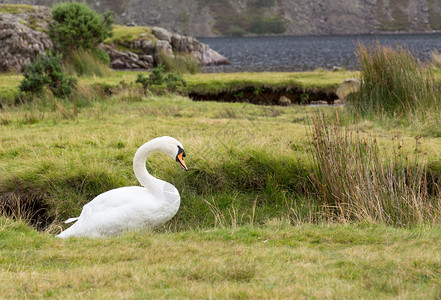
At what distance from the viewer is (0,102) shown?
623 inches

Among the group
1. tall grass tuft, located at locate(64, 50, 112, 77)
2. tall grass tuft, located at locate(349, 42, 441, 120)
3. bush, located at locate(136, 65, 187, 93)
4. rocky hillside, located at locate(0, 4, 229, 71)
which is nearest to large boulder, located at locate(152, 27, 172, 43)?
rocky hillside, located at locate(0, 4, 229, 71)

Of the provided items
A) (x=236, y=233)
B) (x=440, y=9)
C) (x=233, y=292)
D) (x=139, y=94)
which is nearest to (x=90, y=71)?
(x=139, y=94)

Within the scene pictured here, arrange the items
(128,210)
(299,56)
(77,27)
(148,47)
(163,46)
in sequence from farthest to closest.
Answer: (299,56) < (148,47) < (163,46) < (77,27) < (128,210)

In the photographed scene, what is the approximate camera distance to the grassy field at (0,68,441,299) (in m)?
4.03

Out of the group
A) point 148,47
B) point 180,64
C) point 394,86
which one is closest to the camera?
point 394,86

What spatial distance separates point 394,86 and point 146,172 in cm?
737

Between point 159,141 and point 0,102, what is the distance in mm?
10886

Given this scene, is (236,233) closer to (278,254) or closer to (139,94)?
(278,254)

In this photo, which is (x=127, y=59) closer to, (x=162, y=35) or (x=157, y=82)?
(x=162, y=35)

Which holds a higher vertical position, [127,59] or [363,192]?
[363,192]

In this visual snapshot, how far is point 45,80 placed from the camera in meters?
15.7

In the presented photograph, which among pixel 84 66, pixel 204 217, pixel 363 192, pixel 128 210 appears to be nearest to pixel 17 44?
pixel 84 66

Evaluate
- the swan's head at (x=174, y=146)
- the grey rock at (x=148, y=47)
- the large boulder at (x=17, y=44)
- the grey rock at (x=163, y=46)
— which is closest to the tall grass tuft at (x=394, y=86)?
the swan's head at (x=174, y=146)

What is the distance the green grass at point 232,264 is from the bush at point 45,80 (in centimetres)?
1050
